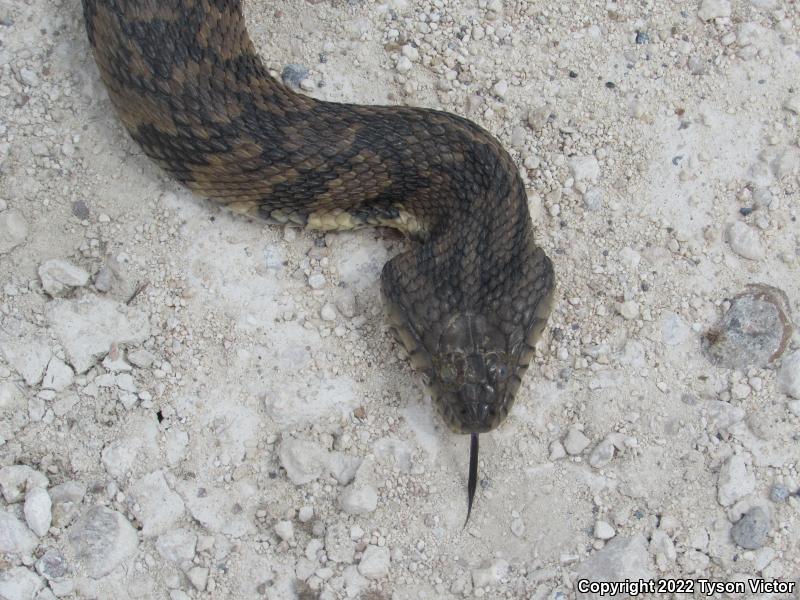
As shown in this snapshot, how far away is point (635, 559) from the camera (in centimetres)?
339

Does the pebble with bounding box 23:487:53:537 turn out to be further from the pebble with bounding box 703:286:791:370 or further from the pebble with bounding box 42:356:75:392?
the pebble with bounding box 703:286:791:370

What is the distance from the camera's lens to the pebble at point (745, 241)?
12.5 feet

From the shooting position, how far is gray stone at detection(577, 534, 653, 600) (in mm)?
3373

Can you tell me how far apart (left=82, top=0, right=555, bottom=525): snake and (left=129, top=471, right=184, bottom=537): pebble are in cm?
102

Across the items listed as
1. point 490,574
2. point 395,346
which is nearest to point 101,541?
point 395,346

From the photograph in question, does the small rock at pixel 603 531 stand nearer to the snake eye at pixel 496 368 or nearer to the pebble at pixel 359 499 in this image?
the snake eye at pixel 496 368

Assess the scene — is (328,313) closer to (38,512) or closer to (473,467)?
(473,467)

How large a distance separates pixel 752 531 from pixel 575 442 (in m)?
0.70

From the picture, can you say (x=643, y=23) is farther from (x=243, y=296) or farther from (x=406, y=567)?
(x=406, y=567)

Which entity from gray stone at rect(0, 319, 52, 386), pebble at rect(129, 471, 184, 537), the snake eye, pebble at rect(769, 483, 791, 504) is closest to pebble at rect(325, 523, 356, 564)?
pebble at rect(129, 471, 184, 537)

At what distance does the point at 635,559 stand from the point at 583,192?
147 cm

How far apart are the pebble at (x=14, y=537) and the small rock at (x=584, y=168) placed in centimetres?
252

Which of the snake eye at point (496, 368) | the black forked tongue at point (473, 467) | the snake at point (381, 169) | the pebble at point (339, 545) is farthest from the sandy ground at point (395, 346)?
the snake eye at point (496, 368)

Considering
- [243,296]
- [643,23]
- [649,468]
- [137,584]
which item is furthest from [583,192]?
[137,584]
